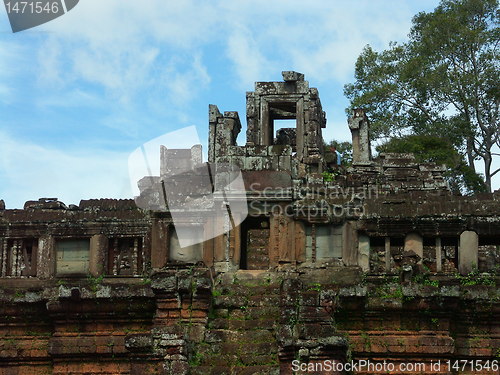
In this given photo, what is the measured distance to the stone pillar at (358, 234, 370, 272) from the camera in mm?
15602

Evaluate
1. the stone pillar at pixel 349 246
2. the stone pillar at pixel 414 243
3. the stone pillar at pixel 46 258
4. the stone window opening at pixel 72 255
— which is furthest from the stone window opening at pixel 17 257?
the stone pillar at pixel 414 243

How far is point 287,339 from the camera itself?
458 inches

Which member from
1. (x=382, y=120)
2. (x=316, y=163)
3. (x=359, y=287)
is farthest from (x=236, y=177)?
(x=382, y=120)

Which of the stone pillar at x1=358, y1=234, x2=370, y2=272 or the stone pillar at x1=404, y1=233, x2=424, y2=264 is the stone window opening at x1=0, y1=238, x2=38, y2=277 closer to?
the stone pillar at x1=358, y1=234, x2=370, y2=272

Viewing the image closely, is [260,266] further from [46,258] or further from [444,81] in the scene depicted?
[444,81]

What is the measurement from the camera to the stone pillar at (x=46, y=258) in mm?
18078

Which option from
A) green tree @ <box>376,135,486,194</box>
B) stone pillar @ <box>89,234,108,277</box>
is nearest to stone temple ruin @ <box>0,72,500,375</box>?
stone pillar @ <box>89,234,108,277</box>

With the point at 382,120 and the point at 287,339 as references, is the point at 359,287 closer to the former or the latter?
the point at 287,339

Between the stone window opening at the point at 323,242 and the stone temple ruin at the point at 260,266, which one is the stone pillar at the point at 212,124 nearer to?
the stone temple ruin at the point at 260,266

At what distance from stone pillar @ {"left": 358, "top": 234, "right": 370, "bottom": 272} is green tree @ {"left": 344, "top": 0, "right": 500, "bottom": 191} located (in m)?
15.8

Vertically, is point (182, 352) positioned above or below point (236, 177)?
below

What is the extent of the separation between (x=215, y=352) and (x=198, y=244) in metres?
3.97

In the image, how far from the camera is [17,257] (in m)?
18.4

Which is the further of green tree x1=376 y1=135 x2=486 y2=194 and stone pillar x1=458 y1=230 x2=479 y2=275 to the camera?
green tree x1=376 y1=135 x2=486 y2=194
